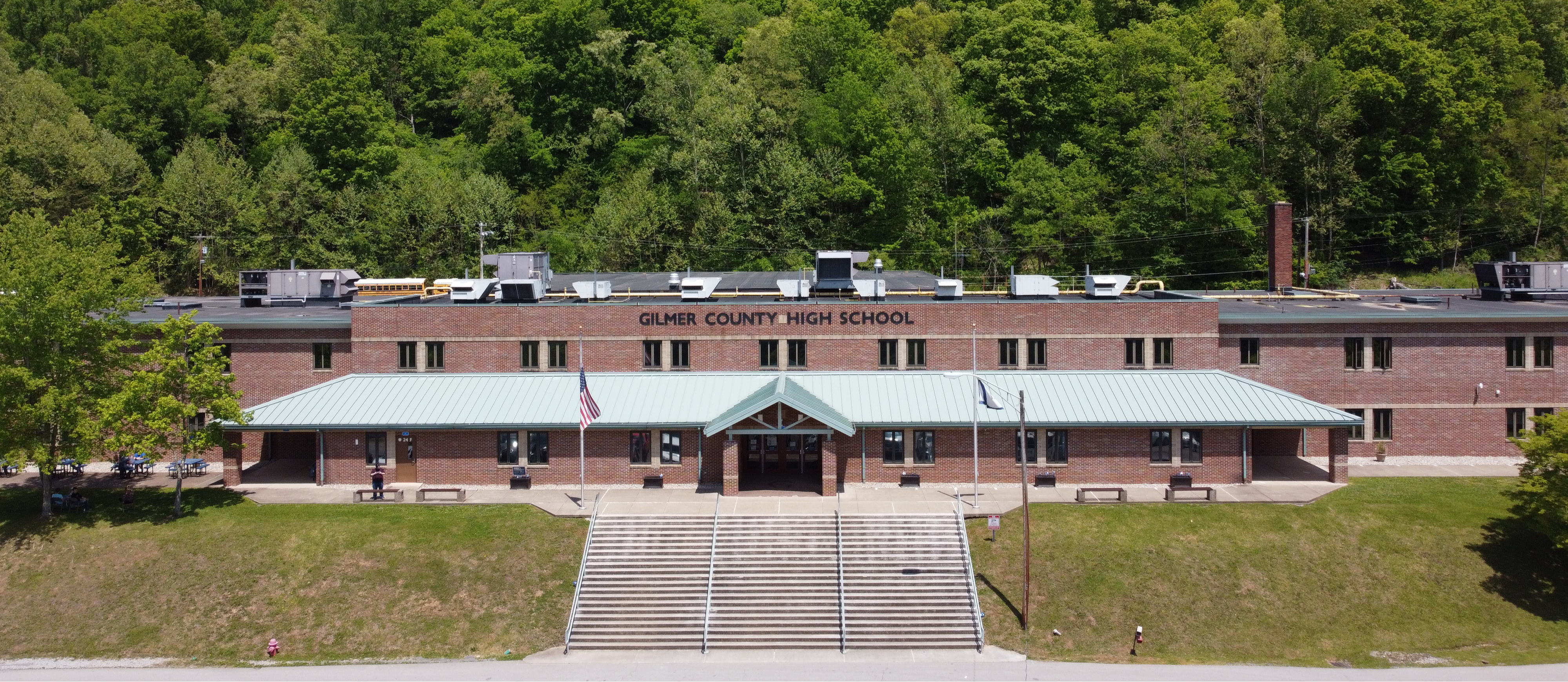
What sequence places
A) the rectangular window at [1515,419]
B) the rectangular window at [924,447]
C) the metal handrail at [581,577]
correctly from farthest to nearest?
the rectangular window at [1515,419], the rectangular window at [924,447], the metal handrail at [581,577]

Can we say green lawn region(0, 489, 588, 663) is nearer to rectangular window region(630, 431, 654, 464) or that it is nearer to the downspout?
the downspout

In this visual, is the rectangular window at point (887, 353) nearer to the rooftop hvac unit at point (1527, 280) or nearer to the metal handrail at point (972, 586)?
the metal handrail at point (972, 586)

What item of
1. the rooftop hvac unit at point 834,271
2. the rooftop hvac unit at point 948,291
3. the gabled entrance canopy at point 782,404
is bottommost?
the gabled entrance canopy at point 782,404

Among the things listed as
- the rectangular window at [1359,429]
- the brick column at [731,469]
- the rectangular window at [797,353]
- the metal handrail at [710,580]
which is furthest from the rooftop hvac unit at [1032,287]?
the metal handrail at [710,580]

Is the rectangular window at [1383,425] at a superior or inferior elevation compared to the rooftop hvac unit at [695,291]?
inferior

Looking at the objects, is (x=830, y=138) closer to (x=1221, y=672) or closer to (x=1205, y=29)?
(x=1205, y=29)

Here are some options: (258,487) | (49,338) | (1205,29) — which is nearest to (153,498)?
(258,487)
